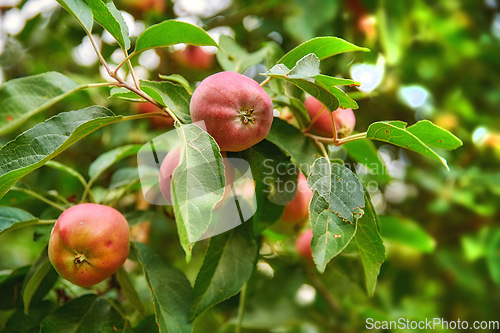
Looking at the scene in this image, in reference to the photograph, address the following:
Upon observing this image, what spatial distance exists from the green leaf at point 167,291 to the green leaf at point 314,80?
44 centimetres

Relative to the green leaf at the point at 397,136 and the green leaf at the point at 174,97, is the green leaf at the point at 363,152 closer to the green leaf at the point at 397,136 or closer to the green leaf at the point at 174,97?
the green leaf at the point at 397,136

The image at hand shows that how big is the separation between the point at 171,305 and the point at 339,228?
13.8 inches

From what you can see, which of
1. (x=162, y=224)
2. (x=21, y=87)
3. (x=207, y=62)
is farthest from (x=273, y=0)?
(x=21, y=87)

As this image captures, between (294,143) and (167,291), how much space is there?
14.4 inches

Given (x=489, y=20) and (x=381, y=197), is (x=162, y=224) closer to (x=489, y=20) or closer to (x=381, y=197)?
(x=381, y=197)

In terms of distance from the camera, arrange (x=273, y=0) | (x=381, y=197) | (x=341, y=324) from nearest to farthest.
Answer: (x=341, y=324) < (x=273, y=0) < (x=381, y=197)

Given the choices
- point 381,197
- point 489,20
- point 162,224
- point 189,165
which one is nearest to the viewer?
point 189,165

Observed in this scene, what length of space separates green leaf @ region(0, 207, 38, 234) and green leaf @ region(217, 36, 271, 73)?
50 centimetres

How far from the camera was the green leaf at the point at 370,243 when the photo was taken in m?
0.70

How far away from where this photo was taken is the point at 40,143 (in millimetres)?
666

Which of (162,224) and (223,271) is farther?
(162,224)

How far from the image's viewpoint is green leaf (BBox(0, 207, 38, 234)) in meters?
0.78

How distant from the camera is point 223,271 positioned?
0.80m

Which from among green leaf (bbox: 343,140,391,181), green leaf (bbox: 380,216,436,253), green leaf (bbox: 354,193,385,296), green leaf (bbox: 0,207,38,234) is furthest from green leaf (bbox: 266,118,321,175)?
green leaf (bbox: 380,216,436,253)
